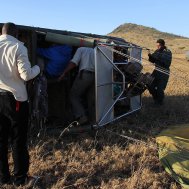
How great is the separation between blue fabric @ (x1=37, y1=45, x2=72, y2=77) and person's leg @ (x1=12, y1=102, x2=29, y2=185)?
2679mm

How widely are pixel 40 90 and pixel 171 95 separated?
6.63 m

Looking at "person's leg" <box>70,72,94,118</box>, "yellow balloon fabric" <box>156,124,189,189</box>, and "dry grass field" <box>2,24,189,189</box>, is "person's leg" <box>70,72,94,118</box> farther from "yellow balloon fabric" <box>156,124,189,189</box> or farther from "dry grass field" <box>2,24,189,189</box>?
"yellow balloon fabric" <box>156,124,189,189</box>

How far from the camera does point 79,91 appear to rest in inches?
318

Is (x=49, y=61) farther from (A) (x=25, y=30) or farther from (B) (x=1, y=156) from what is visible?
(B) (x=1, y=156)

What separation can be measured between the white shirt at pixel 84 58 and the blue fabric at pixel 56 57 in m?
0.32

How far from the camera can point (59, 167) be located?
6117 mm

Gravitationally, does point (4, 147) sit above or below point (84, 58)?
below

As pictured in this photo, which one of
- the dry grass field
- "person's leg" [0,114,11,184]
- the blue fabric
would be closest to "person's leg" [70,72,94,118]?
the blue fabric

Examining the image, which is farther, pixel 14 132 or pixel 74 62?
pixel 74 62

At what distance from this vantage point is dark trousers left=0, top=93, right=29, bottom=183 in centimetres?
520

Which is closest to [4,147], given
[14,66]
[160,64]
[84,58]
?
[14,66]

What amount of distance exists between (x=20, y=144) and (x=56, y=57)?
296 cm

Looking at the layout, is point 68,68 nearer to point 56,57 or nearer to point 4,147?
point 56,57

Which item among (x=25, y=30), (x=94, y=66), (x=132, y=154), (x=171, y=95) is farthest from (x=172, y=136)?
(x=171, y=95)
